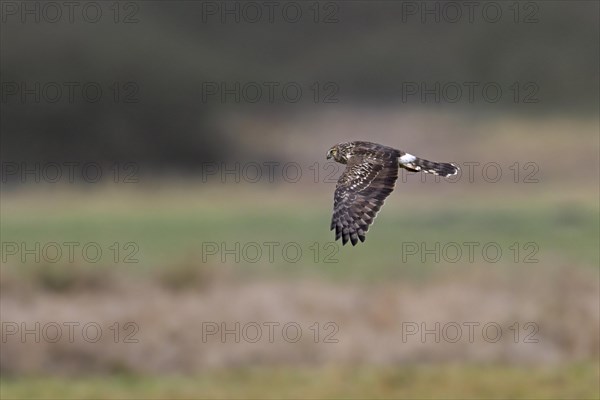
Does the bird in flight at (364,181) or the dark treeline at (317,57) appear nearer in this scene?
the bird in flight at (364,181)

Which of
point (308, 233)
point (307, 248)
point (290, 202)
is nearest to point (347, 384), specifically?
point (307, 248)

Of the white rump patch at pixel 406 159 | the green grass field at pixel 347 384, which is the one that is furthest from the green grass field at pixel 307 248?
the white rump patch at pixel 406 159

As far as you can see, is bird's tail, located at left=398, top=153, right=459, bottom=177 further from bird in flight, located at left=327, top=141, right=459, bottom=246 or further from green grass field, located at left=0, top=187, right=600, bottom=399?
green grass field, located at left=0, top=187, right=600, bottom=399

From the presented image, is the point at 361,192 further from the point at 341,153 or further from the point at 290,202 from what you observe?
the point at 290,202

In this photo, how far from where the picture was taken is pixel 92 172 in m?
36.8

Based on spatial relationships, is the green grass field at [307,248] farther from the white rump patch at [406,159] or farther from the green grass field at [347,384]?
the white rump patch at [406,159]

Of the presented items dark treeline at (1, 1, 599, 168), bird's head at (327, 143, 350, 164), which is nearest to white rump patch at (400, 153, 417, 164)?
bird's head at (327, 143, 350, 164)

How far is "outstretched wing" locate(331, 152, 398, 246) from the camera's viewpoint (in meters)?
9.68

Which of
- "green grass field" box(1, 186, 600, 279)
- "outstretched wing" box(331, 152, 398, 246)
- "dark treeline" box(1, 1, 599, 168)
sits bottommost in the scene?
"green grass field" box(1, 186, 600, 279)

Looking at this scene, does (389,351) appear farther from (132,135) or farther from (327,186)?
(132,135)

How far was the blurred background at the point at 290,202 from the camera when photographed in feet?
64.7

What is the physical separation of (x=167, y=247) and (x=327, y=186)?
6.84 m

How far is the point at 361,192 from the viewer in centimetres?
999

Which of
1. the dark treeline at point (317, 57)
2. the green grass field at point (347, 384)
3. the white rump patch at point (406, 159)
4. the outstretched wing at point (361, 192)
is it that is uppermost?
the white rump patch at point (406, 159)
